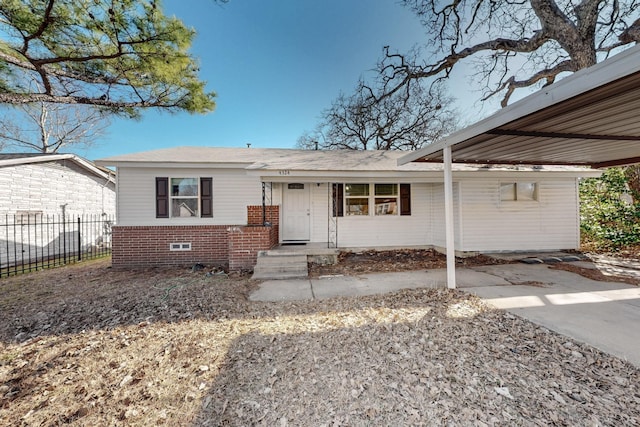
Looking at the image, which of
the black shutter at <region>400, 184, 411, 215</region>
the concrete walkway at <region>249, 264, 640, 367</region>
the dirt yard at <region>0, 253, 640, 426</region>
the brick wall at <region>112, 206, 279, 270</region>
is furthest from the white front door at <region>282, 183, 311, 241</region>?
the dirt yard at <region>0, 253, 640, 426</region>

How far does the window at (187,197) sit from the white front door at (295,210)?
2334mm

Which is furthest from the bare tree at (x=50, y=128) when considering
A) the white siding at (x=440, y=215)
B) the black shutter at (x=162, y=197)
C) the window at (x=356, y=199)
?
the white siding at (x=440, y=215)

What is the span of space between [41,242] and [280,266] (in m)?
9.76

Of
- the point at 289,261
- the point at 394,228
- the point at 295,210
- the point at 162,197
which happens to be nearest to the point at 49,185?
the point at 162,197

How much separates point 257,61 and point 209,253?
8.61 metres

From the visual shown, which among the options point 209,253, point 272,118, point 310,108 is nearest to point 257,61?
point 272,118

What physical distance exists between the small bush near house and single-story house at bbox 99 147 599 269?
1.63 meters

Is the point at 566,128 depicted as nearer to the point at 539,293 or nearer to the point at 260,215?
the point at 539,293

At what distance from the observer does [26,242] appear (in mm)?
8664

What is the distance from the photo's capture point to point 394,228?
8367 millimetres

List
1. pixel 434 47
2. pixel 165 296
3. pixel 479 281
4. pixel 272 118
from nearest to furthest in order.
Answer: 1. pixel 165 296
2. pixel 479 281
3. pixel 434 47
4. pixel 272 118

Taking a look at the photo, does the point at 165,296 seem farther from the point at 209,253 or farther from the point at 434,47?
the point at 434,47

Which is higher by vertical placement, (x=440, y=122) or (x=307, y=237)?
(x=440, y=122)

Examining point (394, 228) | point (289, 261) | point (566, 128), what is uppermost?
point (566, 128)
